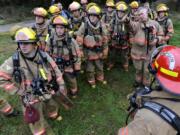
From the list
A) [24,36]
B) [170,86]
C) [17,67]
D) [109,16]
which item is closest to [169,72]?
[170,86]

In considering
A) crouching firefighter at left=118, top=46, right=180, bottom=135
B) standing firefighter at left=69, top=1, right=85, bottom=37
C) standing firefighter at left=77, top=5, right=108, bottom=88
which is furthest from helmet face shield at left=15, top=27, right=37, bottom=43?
standing firefighter at left=69, top=1, right=85, bottom=37

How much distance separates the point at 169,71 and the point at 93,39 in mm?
4630

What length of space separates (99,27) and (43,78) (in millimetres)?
2512

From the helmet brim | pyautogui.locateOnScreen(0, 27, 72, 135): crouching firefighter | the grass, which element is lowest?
the grass

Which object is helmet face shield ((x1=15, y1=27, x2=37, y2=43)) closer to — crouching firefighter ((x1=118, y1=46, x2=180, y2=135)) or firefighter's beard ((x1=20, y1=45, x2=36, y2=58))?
firefighter's beard ((x1=20, y1=45, x2=36, y2=58))

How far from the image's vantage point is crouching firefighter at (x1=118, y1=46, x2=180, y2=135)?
220 centimetres

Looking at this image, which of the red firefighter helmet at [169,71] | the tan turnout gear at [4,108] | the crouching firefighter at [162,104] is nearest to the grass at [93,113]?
the tan turnout gear at [4,108]

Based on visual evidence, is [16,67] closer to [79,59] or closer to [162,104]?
[79,59]

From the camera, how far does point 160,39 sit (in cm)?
695

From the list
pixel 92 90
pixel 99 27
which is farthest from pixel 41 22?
pixel 92 90

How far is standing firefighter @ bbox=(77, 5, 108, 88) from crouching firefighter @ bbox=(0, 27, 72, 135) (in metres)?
1.93

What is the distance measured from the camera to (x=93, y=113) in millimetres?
6406

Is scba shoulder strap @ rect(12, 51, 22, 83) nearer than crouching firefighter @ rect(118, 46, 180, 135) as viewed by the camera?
No

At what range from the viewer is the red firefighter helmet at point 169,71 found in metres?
2.37
